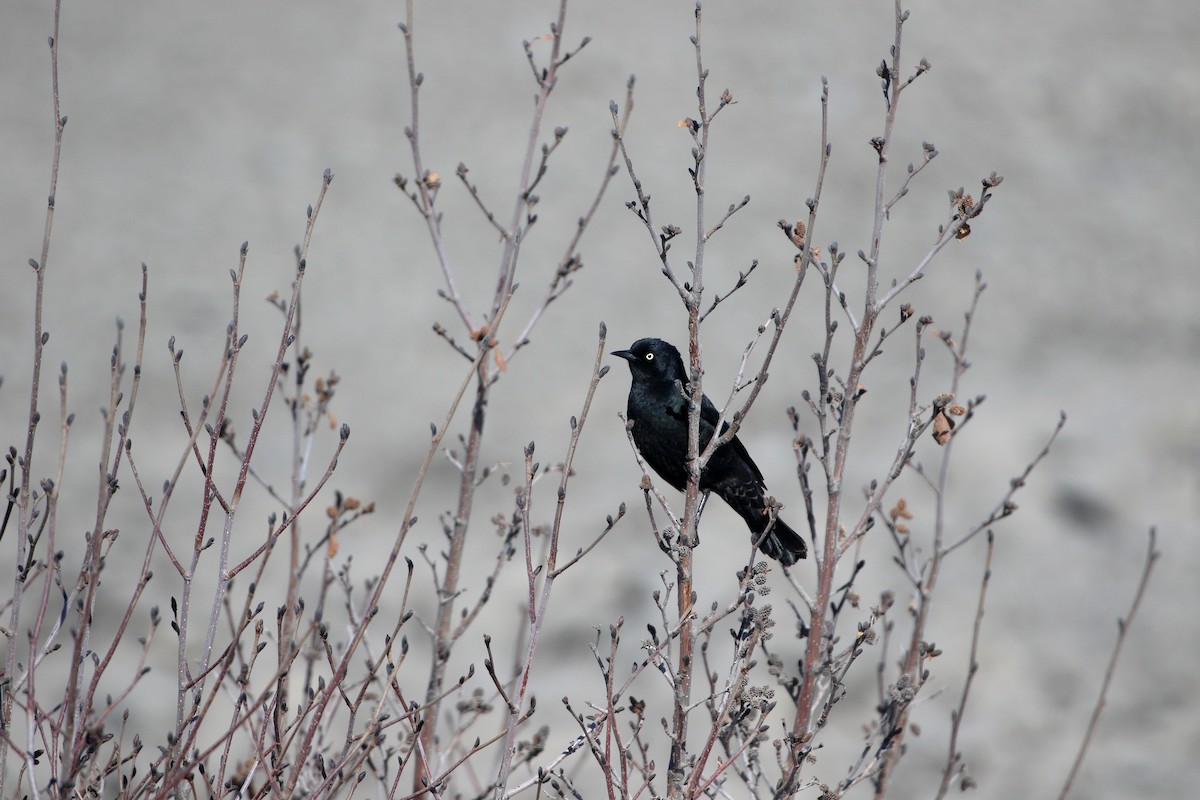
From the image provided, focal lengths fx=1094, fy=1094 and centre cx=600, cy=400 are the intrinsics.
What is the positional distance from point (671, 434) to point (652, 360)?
323 mm

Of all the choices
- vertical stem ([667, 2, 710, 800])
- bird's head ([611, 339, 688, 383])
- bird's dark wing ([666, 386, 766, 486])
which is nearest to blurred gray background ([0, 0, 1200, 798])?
bird's dark wing ([666, 386, 766, 486])

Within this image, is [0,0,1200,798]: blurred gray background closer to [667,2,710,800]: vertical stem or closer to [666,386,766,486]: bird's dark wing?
[666,386,766,486]: bird's dark wing

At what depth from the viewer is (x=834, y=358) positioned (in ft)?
40.7

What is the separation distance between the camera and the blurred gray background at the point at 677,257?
9633 mm

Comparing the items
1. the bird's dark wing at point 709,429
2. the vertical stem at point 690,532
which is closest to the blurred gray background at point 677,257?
the bird's dark wing at point 709,429

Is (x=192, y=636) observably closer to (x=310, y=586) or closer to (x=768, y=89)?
(x=310, y=586)

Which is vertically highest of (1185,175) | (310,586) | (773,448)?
(1185,175)

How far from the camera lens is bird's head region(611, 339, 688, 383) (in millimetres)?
4516

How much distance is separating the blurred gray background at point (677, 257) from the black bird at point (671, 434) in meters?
4.39

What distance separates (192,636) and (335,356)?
3687mm

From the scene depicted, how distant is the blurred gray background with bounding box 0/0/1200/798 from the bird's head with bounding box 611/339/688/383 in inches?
182

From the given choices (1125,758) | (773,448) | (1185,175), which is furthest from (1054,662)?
(1185,175)

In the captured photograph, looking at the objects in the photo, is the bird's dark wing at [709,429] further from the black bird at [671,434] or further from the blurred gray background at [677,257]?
the blurred gray background at [677,257]

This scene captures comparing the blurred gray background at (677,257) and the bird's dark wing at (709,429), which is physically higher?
the blurred gray background at (677,257)
